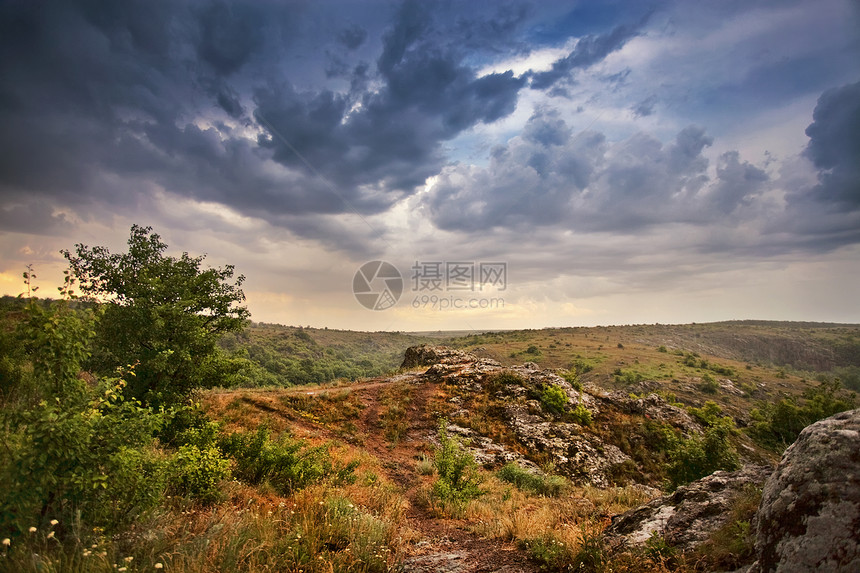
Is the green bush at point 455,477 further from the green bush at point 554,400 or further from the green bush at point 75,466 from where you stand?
the green bush at point 554,400

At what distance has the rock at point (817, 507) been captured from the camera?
304cm

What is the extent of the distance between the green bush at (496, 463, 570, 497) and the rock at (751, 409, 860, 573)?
31.9ft

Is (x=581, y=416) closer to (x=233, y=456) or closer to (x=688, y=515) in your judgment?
(x=688, y=515)

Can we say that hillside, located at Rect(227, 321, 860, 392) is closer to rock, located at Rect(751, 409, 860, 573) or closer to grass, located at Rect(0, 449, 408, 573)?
grass, located at Rect(0, 449, 408, 573)

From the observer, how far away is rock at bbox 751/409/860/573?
120 inches

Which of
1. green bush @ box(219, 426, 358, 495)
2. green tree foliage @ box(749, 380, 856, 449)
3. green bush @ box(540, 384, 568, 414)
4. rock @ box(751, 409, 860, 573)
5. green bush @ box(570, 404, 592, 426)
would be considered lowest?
green tree foliage @ box(749, 380, 856, 449)

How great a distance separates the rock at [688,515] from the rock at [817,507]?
1.61m

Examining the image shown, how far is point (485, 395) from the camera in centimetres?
2261

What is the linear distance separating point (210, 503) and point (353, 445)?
1073cm

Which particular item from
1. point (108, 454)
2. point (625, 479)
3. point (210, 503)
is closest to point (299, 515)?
point (210, 503)

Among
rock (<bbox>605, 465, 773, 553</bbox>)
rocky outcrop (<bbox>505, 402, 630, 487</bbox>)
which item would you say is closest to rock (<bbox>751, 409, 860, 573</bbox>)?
rock (<bbox>605, 465, 773, 553</bbox>)

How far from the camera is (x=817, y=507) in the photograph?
332 cm

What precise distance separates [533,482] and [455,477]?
4202mm

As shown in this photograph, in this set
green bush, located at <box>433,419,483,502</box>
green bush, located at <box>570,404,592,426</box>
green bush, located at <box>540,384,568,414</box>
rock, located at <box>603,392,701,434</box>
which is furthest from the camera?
rock, located at <box>603,392,701,434</box>
